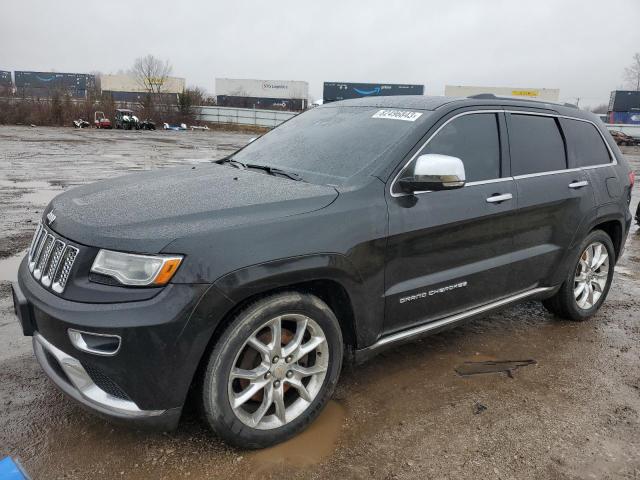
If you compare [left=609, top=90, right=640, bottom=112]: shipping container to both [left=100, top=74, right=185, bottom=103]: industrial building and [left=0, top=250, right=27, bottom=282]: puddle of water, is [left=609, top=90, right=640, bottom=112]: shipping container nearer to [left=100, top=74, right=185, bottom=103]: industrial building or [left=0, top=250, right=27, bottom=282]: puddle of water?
[left=100, top=74, right=185, bottom=103]: industrial building

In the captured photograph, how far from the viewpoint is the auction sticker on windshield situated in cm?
343

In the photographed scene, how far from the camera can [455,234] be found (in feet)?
10.8

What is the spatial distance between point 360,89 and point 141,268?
224 feet

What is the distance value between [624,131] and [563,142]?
49.0 meters

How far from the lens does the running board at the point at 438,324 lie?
309cm

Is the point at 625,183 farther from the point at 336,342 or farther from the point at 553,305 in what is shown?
the point at 336,342

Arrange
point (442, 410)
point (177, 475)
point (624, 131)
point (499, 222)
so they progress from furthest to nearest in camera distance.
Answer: point (624, 131)
point (499, 222)
point (442, 410)
point (177, 475)

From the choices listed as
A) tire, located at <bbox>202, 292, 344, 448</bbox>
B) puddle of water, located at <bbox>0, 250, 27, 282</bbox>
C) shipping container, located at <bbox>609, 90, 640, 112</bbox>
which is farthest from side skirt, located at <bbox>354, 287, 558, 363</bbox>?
shipping container, located at <bbox>609, 90, 640, 112</bbox>

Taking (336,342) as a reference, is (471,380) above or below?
below

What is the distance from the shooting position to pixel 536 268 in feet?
13.0

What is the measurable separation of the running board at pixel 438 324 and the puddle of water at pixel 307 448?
0.43 m

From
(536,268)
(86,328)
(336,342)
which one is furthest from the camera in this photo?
(536,268)

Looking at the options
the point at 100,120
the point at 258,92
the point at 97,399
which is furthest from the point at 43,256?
the point at 258,92

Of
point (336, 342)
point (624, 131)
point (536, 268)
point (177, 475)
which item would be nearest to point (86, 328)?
point (177, 475)
